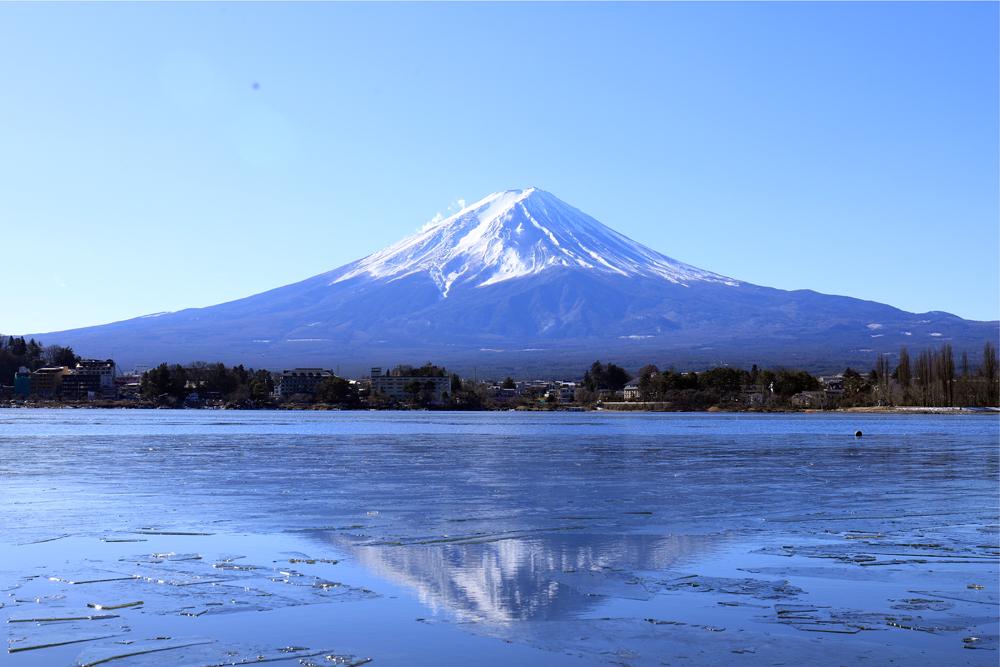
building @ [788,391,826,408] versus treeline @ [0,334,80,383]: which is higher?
treeline @ [0,334,80,383]

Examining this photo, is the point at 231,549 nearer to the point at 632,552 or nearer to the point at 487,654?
the point at 632,552

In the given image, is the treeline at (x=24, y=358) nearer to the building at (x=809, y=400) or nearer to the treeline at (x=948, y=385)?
the building at (x=809, y=400)

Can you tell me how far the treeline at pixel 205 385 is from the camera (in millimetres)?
144875

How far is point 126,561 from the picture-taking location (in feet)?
39.8

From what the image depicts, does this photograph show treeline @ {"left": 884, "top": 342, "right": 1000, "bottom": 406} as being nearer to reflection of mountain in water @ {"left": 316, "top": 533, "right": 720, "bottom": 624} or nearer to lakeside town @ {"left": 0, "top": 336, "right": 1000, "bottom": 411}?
lakeside town @ {"left": 0, "top": 336, "right": 1000, "bottom": 411}

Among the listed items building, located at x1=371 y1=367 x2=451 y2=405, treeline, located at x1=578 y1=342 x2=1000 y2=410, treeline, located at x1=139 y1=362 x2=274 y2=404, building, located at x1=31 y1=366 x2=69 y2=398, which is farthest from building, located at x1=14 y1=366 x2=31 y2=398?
treeline, located at x1=578 y1=342 x2=1000 y2=410

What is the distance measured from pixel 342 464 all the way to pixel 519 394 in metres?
130

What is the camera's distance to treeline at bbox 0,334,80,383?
154 metres

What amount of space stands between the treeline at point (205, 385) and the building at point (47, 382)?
994 cm

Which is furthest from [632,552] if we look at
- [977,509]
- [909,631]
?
[977,509]

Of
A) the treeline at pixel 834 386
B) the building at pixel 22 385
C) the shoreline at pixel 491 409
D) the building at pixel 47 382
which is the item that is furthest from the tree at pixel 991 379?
the building at pixel 22 385

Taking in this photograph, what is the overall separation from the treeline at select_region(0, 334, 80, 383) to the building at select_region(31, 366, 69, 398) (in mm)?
4254

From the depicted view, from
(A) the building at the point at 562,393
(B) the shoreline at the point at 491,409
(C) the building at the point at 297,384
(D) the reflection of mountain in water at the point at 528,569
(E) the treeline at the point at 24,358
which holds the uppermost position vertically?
(E) the treeline at the point at 24,358

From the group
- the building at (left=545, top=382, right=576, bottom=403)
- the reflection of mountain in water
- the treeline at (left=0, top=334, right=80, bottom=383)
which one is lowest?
the reflection of mountain in water
